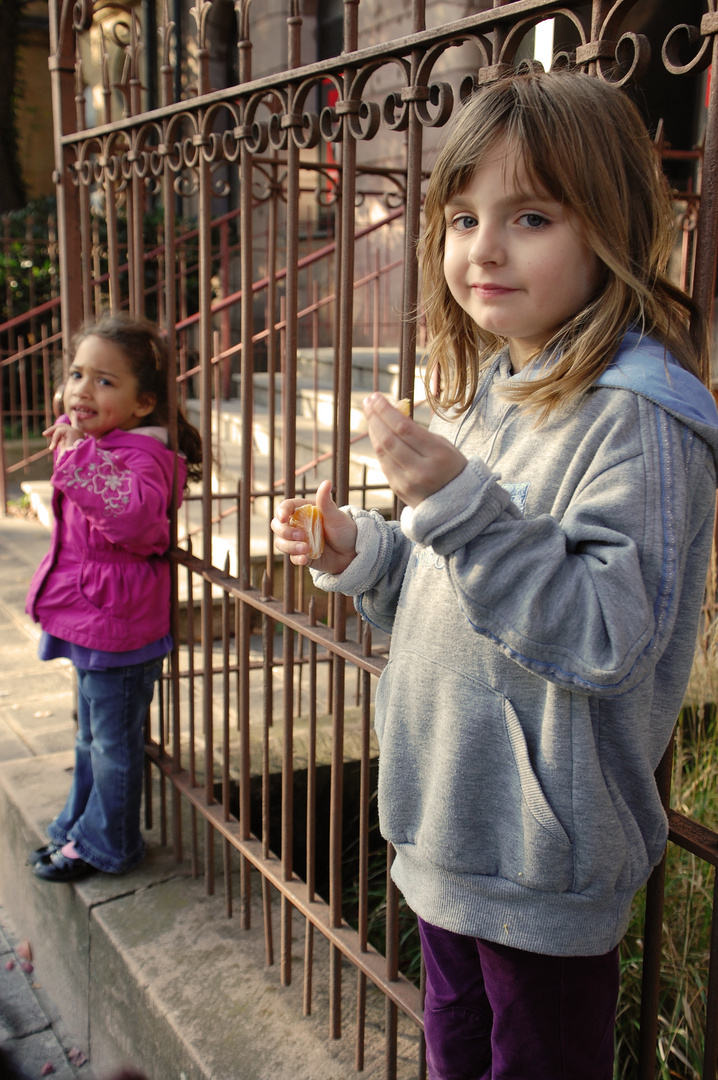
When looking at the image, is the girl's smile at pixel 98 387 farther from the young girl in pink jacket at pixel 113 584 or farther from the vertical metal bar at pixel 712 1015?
the vertical metal bar at pixel 712 1015

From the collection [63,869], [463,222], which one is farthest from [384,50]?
[63,869]

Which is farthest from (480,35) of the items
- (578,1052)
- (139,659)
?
(139,659)

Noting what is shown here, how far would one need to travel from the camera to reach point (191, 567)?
2637 millimetres

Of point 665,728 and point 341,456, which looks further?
point 341,456

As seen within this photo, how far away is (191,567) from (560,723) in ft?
5.36

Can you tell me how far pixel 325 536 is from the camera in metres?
1.48

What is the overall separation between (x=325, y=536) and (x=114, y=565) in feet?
4.11

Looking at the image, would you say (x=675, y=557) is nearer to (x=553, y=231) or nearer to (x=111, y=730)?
(x=553, y=231)

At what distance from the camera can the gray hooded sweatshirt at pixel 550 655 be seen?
3.52 feet

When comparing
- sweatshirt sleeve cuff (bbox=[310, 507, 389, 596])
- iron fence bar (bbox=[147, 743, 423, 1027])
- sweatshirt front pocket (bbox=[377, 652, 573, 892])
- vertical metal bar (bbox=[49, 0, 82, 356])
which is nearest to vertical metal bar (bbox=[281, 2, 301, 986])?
iron fence bar (bbox=[147, 743, 423, 1027])

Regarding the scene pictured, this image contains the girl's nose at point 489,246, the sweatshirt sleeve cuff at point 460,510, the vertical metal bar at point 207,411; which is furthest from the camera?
the vertical metal bar at point 207,411

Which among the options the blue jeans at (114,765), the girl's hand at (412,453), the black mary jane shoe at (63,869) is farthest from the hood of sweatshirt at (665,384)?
the black mary jane shoe at (63,869)

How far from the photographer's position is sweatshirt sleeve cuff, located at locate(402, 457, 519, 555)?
1.07 metres

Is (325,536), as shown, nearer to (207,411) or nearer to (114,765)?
(207,411)
